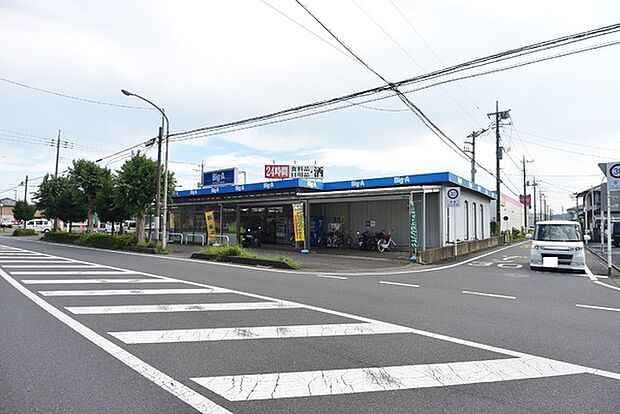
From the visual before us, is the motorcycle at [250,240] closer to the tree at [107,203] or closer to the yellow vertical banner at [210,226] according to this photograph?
the yellow vertical banner at [210,226]

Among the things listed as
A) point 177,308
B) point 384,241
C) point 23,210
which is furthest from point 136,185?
point 23,210

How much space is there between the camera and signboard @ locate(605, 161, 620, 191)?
501 inches

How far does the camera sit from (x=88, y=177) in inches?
1115

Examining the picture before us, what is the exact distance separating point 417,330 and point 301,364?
85.9 inches

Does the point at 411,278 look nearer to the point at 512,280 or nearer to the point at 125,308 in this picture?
the point at 512,280

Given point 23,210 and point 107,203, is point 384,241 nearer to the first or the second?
point 107,203

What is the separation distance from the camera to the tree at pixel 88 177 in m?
28.3

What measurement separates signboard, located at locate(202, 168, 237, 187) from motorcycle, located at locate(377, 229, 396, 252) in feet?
47.6

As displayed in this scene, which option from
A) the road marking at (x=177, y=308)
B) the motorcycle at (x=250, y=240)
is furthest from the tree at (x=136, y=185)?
the road marking at (x=177, y=308)

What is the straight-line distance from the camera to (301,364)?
4.41 meters

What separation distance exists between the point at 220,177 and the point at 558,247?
2572cm

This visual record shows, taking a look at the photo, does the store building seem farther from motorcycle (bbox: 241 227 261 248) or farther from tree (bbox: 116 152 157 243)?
tree (bbox: 116 152 157 243)

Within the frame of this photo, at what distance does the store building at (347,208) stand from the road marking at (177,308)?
36.1 feet

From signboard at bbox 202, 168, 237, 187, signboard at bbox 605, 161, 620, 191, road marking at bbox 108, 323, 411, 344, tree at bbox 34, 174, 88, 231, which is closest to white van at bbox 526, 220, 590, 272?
signboard at bbox 605, 161, 620, 191
